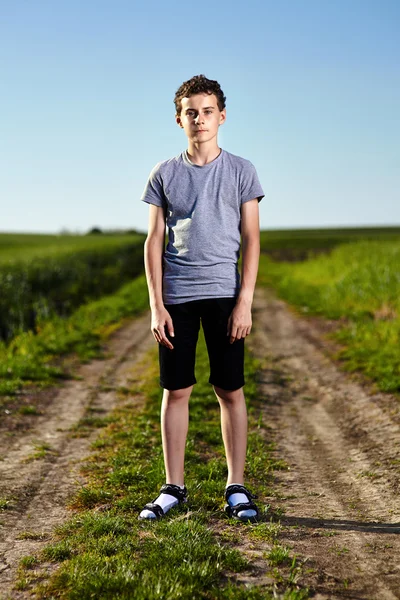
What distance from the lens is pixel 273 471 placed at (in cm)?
539

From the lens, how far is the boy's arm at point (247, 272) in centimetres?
401

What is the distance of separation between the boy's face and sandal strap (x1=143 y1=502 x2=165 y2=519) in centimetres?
225

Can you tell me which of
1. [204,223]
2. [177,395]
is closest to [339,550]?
[177,395]

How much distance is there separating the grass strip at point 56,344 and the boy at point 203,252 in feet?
16.0

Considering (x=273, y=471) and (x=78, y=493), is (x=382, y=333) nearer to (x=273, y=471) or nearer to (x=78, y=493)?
(x=273, y=471)

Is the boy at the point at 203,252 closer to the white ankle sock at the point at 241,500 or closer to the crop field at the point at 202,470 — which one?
the white ankle sock at the point at 241,500

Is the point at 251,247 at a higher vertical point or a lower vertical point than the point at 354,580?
higher

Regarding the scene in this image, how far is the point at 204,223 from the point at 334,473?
255cm

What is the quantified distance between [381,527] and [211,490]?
1.15 meters

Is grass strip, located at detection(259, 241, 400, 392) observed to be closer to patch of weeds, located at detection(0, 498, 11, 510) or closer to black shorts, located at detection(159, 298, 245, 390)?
black shorts, located at detection(159, 298, 245, 390)

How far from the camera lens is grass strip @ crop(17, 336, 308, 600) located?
3.13 meters

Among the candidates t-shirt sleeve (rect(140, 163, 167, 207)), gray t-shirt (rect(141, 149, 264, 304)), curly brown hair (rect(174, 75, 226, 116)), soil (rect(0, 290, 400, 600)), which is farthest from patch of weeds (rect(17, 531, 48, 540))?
curly brown hair (rect(174, 75, 226, 116))

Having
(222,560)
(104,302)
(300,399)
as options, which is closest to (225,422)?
(222,560)

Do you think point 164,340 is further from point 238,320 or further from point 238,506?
point 238,506
